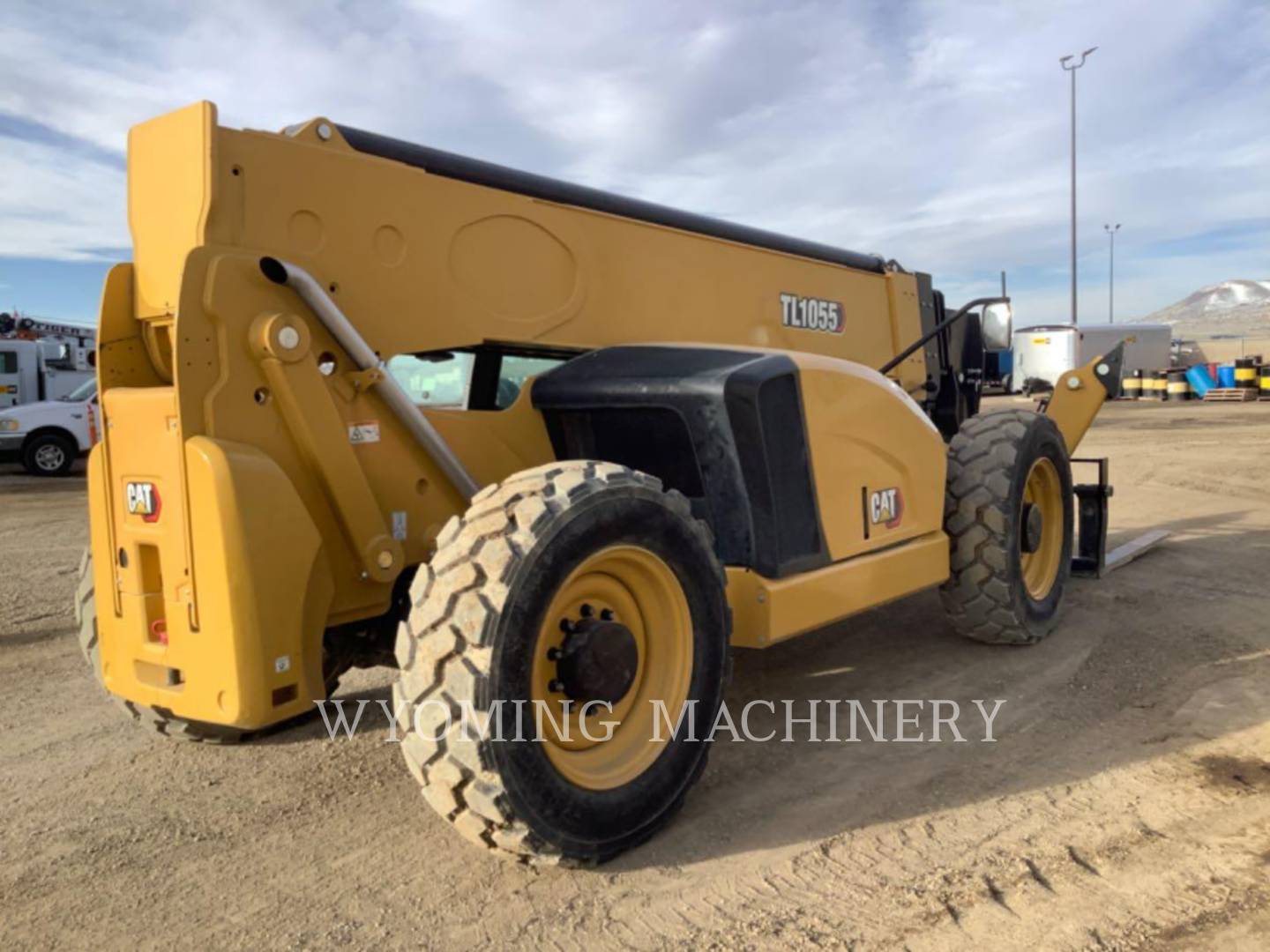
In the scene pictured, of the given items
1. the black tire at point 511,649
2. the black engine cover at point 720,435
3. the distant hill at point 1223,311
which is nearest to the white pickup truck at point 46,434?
the black engine cover at point 720,435

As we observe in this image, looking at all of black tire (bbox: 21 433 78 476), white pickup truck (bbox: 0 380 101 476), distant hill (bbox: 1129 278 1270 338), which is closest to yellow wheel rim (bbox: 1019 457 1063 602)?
white pickup truck (bbox: 0 380 101 476)

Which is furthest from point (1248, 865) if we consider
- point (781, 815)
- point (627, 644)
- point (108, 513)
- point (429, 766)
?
point (108, 513)

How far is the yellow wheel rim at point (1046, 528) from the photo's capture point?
19.4 ft

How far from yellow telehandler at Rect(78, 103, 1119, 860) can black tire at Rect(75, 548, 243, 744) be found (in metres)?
0.02

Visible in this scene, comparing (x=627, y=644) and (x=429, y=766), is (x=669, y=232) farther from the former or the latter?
(x=429, y=766)

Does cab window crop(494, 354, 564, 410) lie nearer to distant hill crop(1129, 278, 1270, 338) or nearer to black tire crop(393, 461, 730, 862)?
black tire crop(393, 461, 730, 862)

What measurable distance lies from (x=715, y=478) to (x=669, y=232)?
148cm

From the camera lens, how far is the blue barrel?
33.8m

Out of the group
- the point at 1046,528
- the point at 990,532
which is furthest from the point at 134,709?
the point at 1046,528

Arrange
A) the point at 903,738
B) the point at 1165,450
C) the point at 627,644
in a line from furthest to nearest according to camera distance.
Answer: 1. the point at 1165,450
2. the point at 903,738
3. the point at 627,644

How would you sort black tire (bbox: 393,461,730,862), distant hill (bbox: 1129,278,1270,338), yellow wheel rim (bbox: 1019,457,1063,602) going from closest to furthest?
black tire (bbox: 393,461,730,862)
yellow wheel rim (bbox: 1019,457,1063,602)
distant hill (bbox: 1129,278,1270,338)

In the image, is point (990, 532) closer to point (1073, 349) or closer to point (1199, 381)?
point (1073, 349)

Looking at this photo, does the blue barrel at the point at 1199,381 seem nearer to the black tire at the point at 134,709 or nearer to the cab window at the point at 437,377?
the cab window at the point at 437,377

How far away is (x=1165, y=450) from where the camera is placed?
1691 cm
